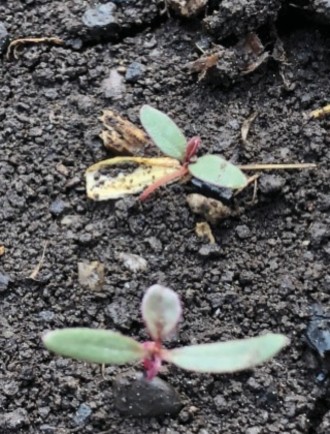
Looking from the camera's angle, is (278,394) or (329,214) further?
(329,214)

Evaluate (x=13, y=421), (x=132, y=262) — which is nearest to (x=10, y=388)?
(x=13, y=421)

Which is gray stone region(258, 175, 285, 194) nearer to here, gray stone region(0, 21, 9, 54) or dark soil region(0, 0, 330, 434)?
dark soil region(0, 0, 330, 434)

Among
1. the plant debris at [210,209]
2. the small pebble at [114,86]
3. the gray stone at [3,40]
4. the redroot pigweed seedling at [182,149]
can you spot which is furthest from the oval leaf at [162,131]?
the gray stone at [3,40]

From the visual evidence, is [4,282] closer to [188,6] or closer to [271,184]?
[271,184]

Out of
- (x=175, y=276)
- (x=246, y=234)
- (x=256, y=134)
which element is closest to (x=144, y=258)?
(x=175, y=276)

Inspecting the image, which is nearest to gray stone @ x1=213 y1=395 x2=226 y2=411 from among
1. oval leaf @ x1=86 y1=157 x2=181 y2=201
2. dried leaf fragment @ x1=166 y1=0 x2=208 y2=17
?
oval leaf @ x1=86 y1=157 x2=181 y2=201

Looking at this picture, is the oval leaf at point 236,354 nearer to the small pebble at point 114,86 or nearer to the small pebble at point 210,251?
the small pebble at point 210,251

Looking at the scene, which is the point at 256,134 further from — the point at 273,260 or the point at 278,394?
the point at 278,394
